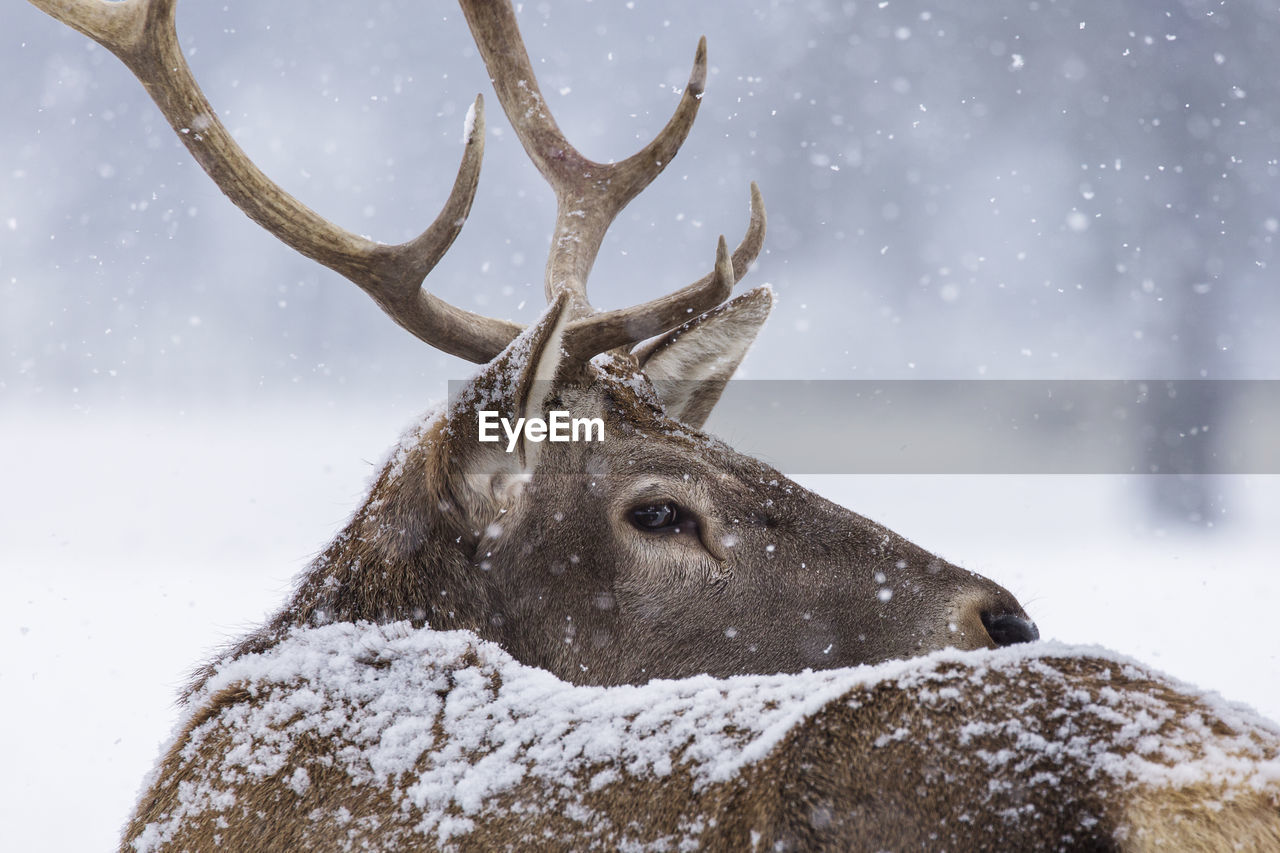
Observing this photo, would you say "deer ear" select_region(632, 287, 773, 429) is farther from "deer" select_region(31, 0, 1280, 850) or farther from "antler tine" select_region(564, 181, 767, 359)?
"antler tine" select_region(564, 181, 767, 359)

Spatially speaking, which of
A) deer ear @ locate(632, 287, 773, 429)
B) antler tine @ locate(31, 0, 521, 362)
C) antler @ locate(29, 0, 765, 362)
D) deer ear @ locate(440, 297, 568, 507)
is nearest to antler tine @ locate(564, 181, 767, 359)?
antler @ locate(29, 0, 765, 362)

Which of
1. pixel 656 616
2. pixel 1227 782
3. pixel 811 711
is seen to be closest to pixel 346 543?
pixel 656 616

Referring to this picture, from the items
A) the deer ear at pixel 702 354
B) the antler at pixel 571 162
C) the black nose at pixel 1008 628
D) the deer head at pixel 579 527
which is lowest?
the black nose at pixel 1008 628

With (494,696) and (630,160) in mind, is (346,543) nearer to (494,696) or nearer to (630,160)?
(494,696)

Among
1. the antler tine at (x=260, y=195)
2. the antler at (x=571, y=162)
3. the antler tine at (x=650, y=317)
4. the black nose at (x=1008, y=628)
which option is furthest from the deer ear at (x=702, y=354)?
the black nose at (x=1008, y=628)

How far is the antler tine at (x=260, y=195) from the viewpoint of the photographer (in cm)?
350

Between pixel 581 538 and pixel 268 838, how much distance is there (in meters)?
1.39

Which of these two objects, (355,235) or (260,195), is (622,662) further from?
(260,195)

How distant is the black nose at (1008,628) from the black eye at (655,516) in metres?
1.01

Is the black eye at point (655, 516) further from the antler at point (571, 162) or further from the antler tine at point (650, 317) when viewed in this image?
the antler at point (571, 162)

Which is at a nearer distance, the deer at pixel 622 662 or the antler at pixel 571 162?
the deer at pixel 622 662

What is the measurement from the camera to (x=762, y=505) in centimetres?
329

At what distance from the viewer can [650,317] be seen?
345 centimetres

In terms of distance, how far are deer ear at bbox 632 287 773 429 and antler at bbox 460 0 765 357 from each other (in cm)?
27
